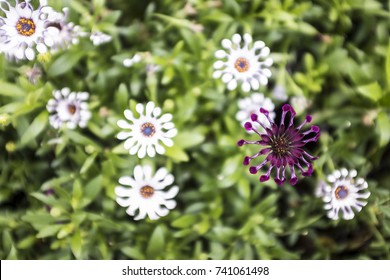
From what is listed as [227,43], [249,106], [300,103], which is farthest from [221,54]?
[300,103]

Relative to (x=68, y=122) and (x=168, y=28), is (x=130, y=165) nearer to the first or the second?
(x=68, y=122)

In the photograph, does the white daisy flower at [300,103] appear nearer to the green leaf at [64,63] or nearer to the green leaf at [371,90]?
the green leaf at [371,90]

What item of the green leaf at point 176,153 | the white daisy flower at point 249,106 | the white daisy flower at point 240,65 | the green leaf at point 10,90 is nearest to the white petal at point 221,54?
the white daisy flower at point 240,65

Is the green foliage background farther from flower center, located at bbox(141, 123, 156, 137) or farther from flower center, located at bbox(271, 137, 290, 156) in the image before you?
flower center, located at bbox(271, 137, 290, 156)

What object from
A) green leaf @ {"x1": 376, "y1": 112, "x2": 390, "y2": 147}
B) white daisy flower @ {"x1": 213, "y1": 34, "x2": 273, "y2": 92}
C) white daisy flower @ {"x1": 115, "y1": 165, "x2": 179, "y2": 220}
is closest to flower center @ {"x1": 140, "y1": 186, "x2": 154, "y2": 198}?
white daisy flower @ {"x1": 115, "y1": 165, "x2": 179, "y2": 220}

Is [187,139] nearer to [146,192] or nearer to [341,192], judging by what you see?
[146,192]
